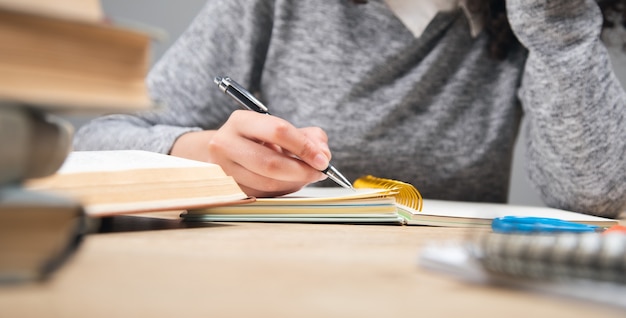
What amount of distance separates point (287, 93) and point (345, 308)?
93 centimetres

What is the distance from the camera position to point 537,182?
112cm

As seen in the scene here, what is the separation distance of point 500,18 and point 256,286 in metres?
0.93

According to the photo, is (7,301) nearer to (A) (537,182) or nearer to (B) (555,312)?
(B) (555,312)

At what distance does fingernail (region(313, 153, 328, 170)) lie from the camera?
690 mm

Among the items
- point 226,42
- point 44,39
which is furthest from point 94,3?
point 226,42

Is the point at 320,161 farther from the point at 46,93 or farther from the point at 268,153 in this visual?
the point at 46,93

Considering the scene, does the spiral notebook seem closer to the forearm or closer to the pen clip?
the pen clip

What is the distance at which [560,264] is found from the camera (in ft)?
0.91

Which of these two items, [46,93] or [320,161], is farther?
[320,161]

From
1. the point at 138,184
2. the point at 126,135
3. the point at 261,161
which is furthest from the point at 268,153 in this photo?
the point at 126,135

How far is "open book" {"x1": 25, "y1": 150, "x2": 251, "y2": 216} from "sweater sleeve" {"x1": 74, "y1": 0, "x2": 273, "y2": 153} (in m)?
0.55

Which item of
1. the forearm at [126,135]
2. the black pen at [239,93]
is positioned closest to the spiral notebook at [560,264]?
the black pen at [239,93]

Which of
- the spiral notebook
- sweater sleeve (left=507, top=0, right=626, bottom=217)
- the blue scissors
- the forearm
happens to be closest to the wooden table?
the spiral notebook

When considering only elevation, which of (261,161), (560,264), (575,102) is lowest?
(261,161)
